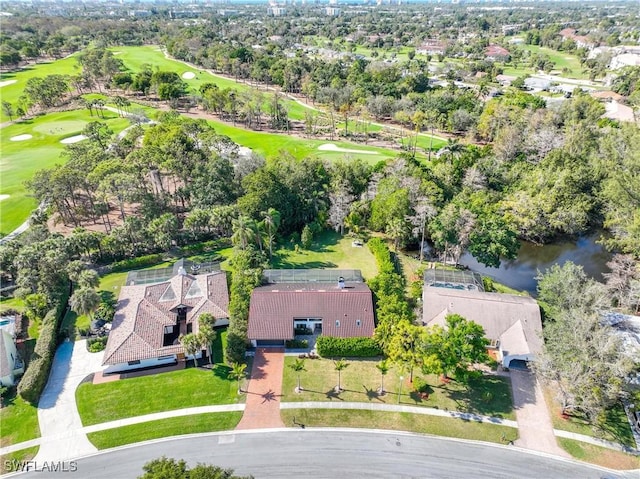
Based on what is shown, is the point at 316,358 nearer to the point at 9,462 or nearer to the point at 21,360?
the point at 9,462

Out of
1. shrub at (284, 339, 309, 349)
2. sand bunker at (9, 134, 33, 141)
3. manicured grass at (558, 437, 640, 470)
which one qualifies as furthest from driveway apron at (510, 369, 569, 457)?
sand bunker at (9, 134, 33, 141)

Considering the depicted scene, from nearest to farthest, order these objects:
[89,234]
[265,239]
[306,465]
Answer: [306,465]
[89,234]
[265,239]

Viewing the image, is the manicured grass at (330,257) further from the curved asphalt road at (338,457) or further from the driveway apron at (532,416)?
the curved asphalt road at (338,457)

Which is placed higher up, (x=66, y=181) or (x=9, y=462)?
(x=66, y=181)

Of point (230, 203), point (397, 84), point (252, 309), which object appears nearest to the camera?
point (252, 309)

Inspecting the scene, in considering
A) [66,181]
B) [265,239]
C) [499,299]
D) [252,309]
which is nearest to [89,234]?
[66,181]

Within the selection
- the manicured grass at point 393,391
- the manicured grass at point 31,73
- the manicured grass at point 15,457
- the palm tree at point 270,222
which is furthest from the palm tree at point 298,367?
the manicured grass at point 31,73
